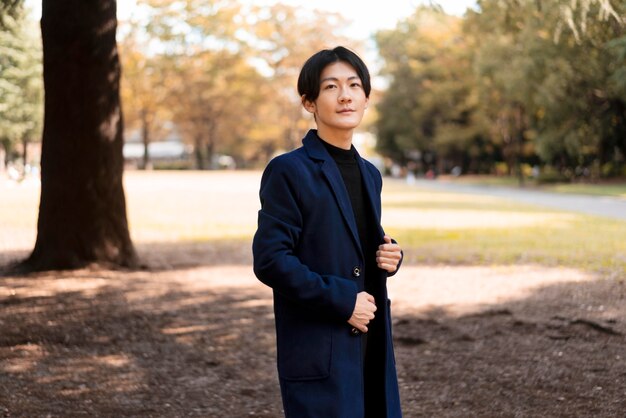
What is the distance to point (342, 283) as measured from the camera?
238 centimetres

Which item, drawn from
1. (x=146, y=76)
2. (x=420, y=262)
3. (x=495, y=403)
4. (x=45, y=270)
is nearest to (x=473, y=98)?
(x=146, y=76)

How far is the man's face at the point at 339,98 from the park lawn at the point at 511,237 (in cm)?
872

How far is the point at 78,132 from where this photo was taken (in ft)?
30.2

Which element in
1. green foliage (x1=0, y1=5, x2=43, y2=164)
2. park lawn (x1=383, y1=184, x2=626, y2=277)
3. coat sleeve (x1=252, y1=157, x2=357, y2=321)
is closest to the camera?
coat sleeve (x1=252, y1=157, x2=357, y2=321)

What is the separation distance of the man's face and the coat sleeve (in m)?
0.22

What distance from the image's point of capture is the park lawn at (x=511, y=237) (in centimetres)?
1204

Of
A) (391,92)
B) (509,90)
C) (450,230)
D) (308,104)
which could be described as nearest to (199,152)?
(391,92)

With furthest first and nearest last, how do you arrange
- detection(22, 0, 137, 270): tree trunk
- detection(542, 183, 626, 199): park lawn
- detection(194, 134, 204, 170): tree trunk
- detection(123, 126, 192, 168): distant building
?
detection(123, 126, 192, 168): distant building
detection(194, 134, 204, 170): tree trunk
detection(542, 183, 626, 199): park lawn
detection(22, 0, 137, 270): tree trunk

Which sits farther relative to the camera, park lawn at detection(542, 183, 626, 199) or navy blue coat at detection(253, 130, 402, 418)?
park lawn at detection(542, 183, 626, 199)

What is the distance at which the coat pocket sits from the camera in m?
2.40

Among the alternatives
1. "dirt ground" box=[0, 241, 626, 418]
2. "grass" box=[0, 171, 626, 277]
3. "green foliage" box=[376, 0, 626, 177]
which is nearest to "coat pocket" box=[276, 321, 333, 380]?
"dirt ground" box=[0, 241, 626, 418]

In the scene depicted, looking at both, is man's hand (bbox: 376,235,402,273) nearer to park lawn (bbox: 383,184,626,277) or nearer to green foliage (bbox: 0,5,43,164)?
park lawn (bbox: 383,184,626,277)

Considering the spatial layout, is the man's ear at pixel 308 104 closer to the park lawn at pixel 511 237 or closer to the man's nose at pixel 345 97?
the man's nose at pixel 345 97

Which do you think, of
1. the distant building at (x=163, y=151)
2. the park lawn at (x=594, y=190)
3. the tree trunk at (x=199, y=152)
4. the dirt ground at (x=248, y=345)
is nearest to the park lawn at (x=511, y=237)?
the dirt ground at (x=248, y=345)
